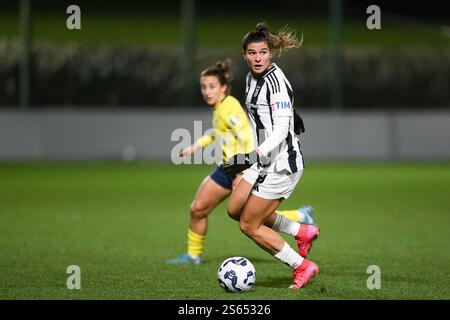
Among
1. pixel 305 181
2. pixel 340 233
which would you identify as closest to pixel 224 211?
pixel 340 233

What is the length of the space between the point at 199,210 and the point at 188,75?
14.8m

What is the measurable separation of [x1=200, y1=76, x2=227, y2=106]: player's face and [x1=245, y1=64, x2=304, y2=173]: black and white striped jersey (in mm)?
1540

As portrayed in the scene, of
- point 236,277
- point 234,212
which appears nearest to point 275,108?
point 234,212

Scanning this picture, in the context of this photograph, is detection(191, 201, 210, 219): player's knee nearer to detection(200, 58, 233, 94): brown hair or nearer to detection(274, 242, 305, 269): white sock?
detection(200, 58, 233, 94): brown hair

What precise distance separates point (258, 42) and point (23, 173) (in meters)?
Result: 12.6

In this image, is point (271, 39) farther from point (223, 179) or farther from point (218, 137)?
point (223, 179)

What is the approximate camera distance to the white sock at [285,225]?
8016 millimetres

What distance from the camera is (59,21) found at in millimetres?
23703

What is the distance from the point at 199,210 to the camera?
908 cm

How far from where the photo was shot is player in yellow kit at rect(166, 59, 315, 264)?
896cm

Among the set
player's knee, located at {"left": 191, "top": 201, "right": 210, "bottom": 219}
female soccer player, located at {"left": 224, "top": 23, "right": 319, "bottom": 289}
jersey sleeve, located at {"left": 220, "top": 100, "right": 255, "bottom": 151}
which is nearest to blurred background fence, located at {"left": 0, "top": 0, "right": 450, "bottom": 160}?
player's knee, located at {"left": 191, "top": 201, "right": 210, "bottom": 219}

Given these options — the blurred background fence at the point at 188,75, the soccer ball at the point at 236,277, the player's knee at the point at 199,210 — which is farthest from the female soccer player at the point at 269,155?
the blurred background fence at the point at 188,75

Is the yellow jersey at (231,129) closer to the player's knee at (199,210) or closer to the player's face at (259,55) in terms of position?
the player's knee at (199,210)
